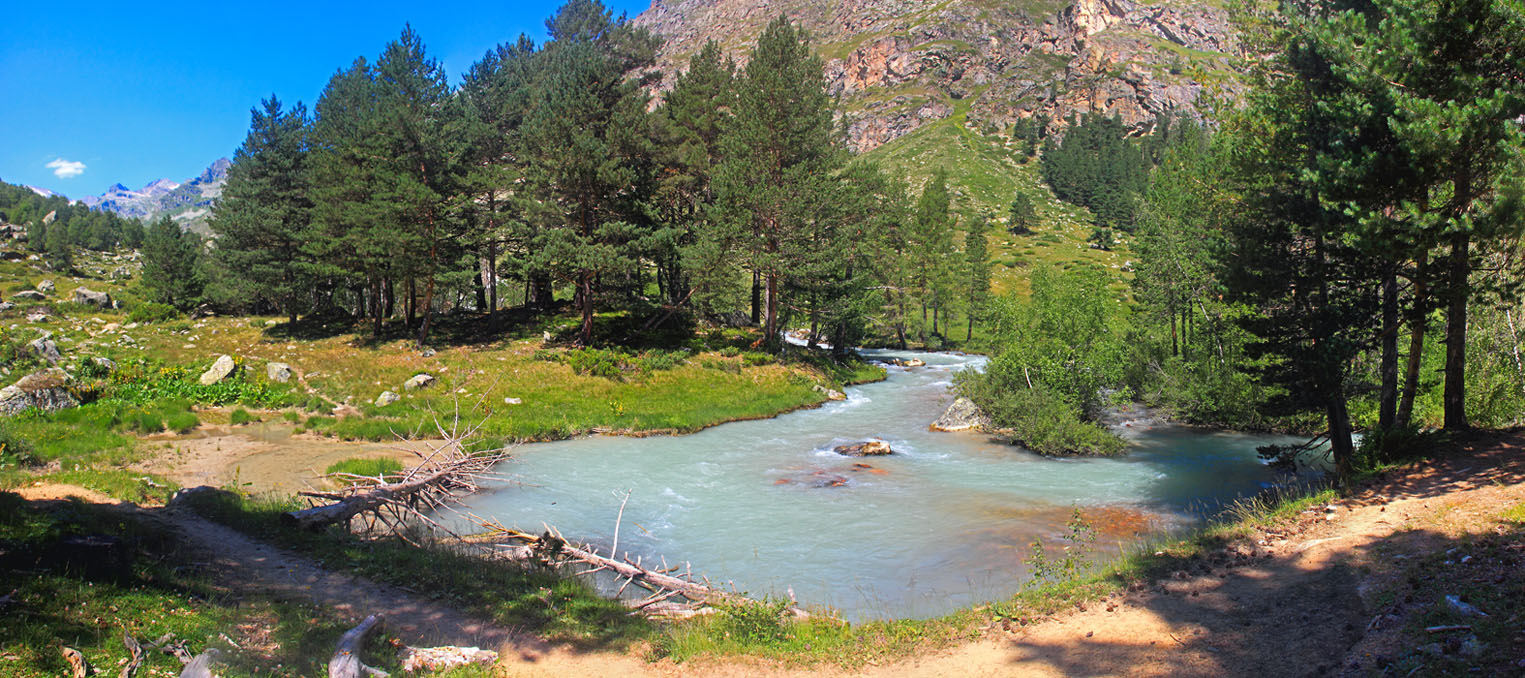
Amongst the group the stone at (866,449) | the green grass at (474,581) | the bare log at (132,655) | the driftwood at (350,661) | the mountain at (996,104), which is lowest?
the stone at (866,449)

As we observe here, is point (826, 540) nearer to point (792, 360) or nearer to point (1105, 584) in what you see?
point (1105, 584)

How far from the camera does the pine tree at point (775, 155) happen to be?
32.8 metres

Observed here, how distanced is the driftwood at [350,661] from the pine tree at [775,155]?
84.8 feet

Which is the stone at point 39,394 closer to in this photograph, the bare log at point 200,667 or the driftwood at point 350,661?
the bare log at point 200,667

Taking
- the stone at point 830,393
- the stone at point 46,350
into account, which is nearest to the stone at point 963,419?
the stone at point 830,393

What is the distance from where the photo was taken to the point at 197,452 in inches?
739

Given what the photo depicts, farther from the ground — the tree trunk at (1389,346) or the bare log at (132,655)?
the tree trunk at (1389,346)

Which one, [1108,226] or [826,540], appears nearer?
[826,540]

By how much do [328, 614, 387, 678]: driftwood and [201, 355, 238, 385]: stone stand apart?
24.4 meters

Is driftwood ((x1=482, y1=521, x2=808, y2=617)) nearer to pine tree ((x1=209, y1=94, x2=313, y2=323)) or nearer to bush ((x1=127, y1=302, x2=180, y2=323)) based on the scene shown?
pine tree ((x1=209, y1=94, x2=313, y2=323))

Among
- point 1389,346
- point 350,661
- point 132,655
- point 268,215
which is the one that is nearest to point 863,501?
point 1389,346

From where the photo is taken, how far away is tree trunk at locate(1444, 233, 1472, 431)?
1176cm

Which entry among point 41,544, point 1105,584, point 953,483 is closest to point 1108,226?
point 953,483

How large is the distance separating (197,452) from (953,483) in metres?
20.6
